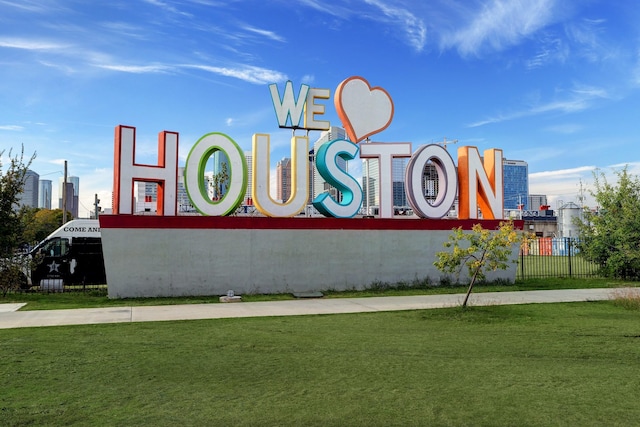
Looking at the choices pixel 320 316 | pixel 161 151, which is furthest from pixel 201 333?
pixel 161 151

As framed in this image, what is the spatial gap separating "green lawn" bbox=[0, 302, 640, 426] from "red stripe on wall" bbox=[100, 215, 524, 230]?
6093 millimetres

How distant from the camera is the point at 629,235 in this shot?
24938mm

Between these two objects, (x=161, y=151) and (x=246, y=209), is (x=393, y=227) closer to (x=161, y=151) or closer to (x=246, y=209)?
(x=161, y=151)

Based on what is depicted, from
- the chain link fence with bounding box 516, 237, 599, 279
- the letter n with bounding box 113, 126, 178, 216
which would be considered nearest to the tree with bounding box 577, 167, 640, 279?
the chain link fence with bounding box 516, 237, 599, 279

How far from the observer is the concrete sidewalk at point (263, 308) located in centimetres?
1311

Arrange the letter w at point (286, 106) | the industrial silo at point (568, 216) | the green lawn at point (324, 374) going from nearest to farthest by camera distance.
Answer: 1. the green lawn at point (324, 374)
2. the letter w at point (286, 106)
3. the industrial silo at point (568, 216)

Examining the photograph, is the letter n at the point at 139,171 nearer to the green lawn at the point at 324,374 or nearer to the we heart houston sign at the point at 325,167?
the we heart houston sign at the point at 325,167

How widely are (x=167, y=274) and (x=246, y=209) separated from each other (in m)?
16.4

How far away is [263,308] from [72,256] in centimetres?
1067

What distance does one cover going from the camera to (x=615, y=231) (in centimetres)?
2536

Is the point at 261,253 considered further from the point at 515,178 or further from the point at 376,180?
the point at 515,178

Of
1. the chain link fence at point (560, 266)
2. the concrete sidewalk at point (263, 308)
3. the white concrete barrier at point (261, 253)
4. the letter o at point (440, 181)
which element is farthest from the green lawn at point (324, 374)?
the letter o at point (440, 181)

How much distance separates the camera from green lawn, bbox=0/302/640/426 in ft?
19.6

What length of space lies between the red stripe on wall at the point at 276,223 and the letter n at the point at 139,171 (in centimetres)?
54
